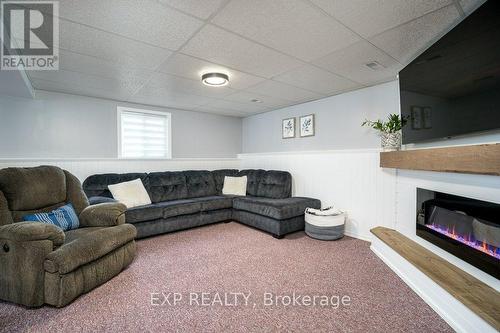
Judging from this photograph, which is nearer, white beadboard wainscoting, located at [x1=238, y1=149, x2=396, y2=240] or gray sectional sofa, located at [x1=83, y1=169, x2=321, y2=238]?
white beadboard wainscoting, located at [x1=238, y1=149, x2=396, y2=240]

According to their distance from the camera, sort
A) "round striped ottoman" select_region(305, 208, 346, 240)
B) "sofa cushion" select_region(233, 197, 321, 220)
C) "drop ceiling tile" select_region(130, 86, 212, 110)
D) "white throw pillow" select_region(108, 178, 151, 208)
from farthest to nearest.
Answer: "drop ceiling tile" select_region(130, 86, 212, 110) < "white throw pillow" select_region(108, 178, 151, 208) < "sofa cushion" select_region(233, 197, 321, 220) < "round striped ottoman" select_region(305, 208, 346, 240)

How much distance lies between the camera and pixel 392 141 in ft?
9.03

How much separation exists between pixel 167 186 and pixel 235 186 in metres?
→ 1.26

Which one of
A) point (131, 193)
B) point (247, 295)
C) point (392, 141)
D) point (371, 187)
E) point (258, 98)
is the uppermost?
point (258, 98)

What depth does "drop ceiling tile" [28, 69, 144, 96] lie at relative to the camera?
281 cm

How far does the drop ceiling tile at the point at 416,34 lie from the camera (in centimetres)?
176

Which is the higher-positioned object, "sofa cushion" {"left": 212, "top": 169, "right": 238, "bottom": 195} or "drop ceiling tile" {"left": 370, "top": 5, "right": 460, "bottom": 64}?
"drop ceiling tile" {"left": 370, "top": 5, "right": 460, "bottom": 64}

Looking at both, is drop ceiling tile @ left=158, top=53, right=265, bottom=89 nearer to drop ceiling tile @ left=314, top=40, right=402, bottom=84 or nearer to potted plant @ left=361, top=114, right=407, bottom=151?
drop ceiling tile @ left=314, top=40, right=402, bottom=84

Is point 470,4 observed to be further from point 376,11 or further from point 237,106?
point 237,106

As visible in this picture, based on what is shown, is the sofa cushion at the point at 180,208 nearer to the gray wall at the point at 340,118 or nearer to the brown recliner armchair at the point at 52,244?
the brown recliner armchair at the point at 52,244

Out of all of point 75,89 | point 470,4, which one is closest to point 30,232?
point 75,89

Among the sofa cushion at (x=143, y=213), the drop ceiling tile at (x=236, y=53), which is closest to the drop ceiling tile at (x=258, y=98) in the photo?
the drop ceiling tile at (x=236, y=53)

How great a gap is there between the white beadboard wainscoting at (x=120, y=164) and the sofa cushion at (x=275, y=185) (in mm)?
1424

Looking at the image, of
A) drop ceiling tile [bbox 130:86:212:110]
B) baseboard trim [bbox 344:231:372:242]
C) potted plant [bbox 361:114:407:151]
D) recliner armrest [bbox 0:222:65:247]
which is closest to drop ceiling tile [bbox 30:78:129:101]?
drop ceiling tile [bbox 130:86:212:110]
